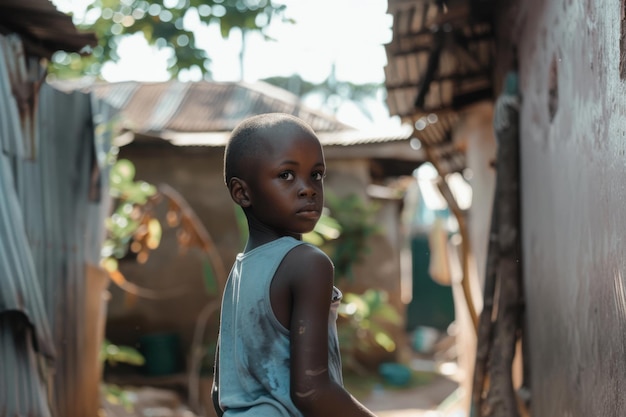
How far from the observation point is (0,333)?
4.18 meters

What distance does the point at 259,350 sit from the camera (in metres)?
1.96

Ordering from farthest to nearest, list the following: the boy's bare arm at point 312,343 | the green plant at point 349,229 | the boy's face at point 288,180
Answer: the green plant at point 349,229
the boy's face at point 288,180
the boy's bare arm at point 312,343

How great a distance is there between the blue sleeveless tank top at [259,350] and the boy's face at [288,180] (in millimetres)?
68

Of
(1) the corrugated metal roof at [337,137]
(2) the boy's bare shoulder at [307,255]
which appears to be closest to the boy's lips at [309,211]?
(2) the boy's bare shoulder at [307,255]

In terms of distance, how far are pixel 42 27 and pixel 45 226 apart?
124cm

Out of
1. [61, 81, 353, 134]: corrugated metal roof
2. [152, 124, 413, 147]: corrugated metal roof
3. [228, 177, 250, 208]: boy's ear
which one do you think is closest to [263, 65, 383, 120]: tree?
[61, 81, 353, 134]: corrugated metal roof

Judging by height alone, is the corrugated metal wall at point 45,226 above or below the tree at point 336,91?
below

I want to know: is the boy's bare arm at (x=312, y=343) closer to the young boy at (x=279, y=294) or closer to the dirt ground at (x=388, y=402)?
the young boy at (x=279, y=294)

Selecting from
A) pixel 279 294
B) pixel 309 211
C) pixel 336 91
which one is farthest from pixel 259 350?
pixel 336 91

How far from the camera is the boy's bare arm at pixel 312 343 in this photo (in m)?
1.85

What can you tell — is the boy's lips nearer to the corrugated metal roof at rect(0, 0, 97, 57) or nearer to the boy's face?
the boy's face

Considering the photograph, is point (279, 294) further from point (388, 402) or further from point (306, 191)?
point (388, 402)

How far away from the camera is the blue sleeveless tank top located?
75.9 inches

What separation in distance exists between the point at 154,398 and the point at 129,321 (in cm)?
240
